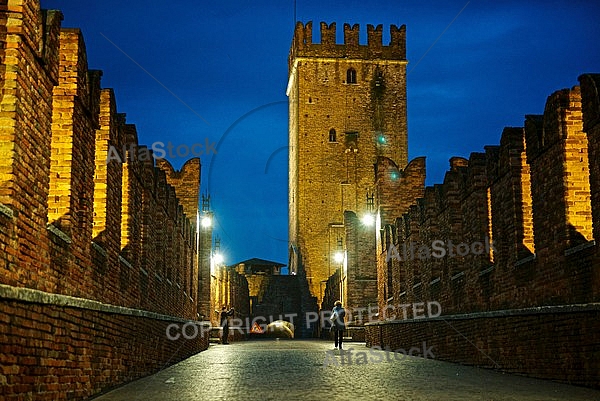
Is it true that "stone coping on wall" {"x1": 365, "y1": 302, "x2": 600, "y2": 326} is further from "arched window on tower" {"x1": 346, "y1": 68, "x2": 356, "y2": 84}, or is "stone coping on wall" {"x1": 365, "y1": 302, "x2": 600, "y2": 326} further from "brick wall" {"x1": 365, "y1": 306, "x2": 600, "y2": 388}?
"arched window on tower" {"x1": 346, "y1": 68, "x2": 356, "y2": 84}

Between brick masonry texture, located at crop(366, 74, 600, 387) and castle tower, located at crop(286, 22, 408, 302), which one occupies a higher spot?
castle tower, located at crop(286, 22, 408, 302)

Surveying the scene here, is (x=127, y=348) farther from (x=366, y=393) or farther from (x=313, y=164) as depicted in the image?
(x=313, y=164)

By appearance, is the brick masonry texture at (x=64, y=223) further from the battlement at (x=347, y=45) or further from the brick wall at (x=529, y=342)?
the battlement at (x=347, y=45)

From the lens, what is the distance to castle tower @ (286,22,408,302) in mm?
63781

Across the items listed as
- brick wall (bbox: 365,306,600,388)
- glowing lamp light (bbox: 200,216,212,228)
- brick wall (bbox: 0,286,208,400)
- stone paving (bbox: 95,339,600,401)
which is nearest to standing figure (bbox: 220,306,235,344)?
glowing lamp light (bbox: 200,216,212,228)

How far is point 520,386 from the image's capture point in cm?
1071

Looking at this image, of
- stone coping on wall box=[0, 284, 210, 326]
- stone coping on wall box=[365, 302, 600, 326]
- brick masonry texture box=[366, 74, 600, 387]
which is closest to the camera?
stone coping on wall box=[0, 284, 210, 326]

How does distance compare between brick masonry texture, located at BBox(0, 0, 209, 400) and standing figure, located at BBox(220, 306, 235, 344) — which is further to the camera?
standing figure, located at BBox(220, 306, 235, 344)

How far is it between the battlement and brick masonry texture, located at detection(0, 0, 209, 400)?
2011 inches

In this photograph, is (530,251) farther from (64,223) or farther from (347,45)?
(347,45)

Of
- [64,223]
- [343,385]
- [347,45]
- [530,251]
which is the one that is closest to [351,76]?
[347,45]

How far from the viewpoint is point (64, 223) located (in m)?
9.15

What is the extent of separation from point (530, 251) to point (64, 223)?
767 cm

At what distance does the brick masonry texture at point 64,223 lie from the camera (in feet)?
23.4
